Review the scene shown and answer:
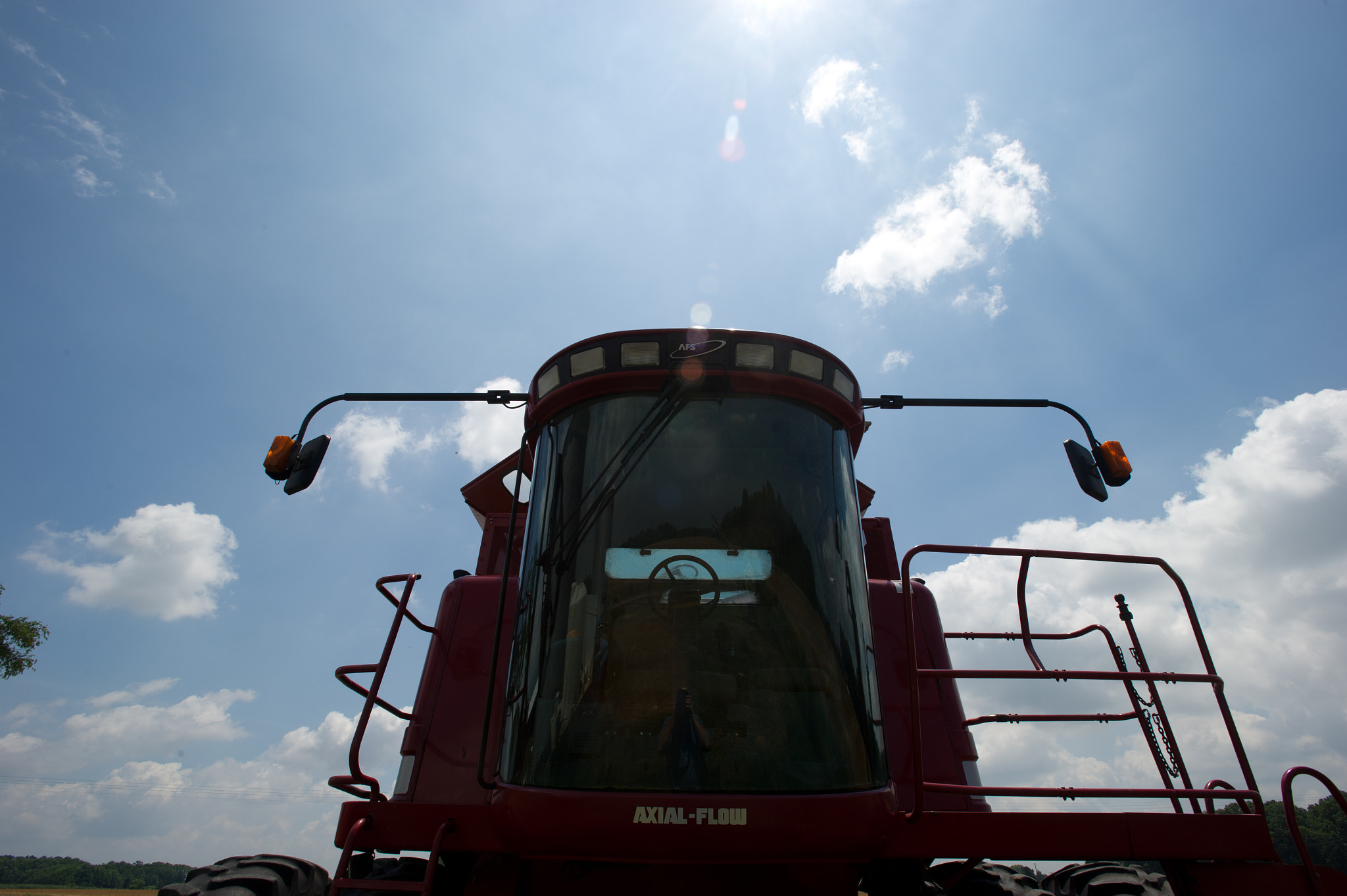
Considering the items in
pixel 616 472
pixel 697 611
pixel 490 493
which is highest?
pixel 490 493

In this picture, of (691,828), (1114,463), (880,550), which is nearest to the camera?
(691,828)

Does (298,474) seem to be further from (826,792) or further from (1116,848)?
(1116,848)

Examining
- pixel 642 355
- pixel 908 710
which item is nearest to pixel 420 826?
pixel 642 355

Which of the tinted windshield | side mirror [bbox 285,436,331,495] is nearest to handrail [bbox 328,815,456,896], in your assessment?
the tinted windshield

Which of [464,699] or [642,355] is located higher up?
[642,355]

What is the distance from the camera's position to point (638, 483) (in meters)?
3.22

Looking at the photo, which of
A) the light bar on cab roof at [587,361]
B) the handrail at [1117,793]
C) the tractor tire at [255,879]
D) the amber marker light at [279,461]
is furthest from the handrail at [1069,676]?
the amber marker light at [279,461]

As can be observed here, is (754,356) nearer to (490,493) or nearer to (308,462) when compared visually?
(308,462)

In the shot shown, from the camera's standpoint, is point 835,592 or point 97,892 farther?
point 97,892

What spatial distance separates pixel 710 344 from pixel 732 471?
0.65m

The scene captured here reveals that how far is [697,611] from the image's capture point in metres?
2.94

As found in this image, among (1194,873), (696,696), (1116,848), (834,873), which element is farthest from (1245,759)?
(696,696)

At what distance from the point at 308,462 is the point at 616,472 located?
1.90 m

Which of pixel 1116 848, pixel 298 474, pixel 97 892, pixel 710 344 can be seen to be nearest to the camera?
pixel 1116 848
